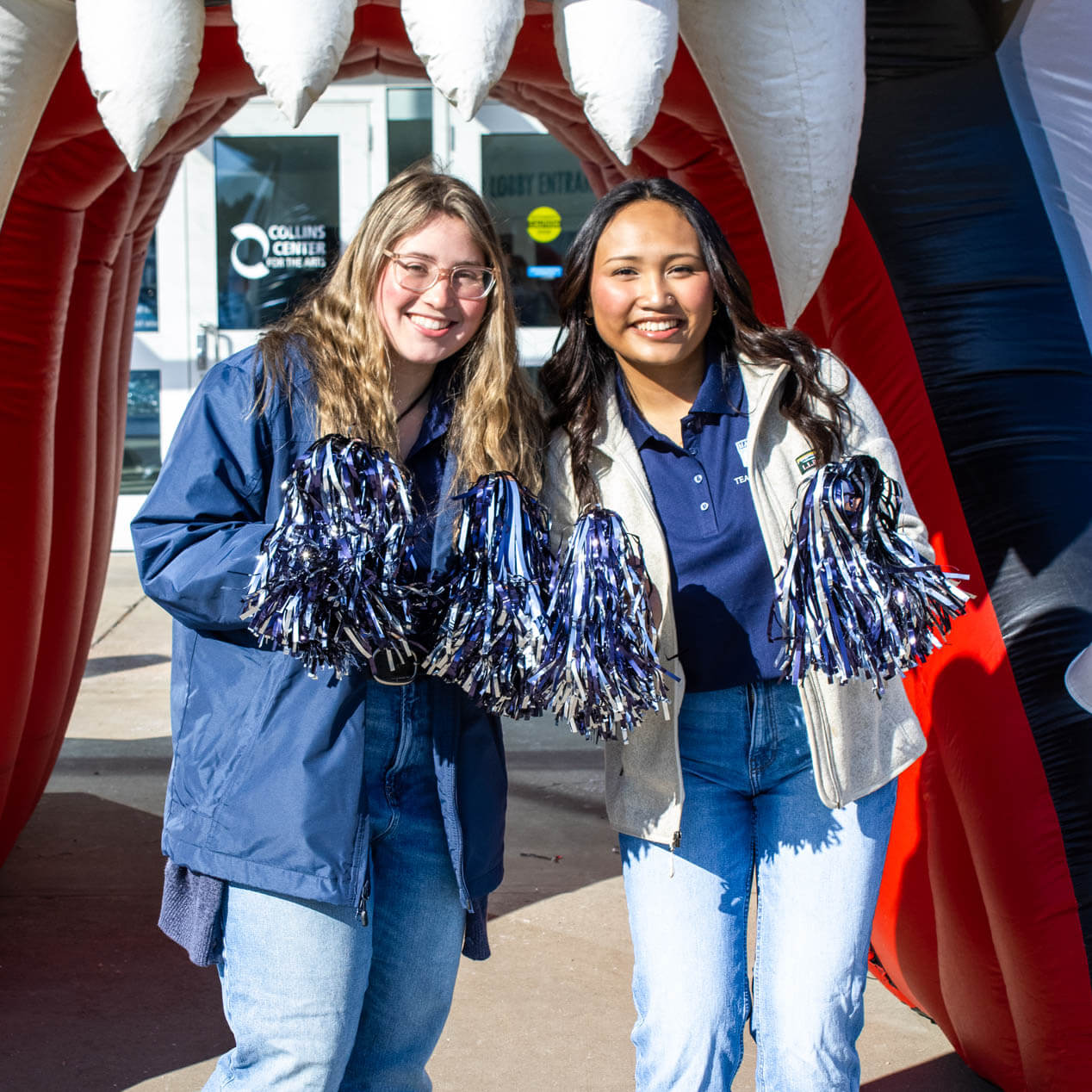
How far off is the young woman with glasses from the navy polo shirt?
187 millimetres

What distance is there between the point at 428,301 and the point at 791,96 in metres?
0.50

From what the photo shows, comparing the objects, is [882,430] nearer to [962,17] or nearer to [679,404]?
[679,404]

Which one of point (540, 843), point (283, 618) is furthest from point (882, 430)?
point (540, 843)

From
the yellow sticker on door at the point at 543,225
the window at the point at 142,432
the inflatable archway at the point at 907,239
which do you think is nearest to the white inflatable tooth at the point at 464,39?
the inflatable archway at the point at 907,239

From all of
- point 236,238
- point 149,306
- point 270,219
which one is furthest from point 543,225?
point 149,306

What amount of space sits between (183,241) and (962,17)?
6333 mm

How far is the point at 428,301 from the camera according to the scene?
1553mm

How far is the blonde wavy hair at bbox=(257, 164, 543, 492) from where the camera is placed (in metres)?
1.52

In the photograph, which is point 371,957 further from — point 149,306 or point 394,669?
point 149,306

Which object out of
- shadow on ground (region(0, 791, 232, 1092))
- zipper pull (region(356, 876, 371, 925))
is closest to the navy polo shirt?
zipper pull (region(356, 876, 371, 925))

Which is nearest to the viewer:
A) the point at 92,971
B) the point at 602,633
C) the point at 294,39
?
the point at 294,39

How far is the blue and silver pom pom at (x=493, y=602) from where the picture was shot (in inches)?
57.7

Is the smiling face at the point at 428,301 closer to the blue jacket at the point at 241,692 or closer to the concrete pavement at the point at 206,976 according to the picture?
the blue jacket at the point at 241,692

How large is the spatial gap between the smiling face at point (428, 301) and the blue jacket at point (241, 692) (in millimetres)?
129
